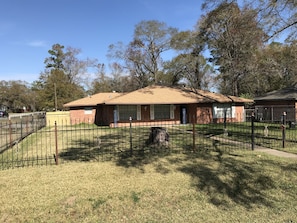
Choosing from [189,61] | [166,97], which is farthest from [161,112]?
[189,61]

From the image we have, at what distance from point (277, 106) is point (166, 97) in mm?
10063

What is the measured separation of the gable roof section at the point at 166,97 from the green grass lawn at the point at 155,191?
548 inches

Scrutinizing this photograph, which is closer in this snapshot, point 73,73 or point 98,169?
point 98,169

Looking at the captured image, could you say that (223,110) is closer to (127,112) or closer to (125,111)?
Result: (127,112)

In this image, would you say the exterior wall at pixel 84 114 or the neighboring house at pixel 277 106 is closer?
the neighboring house at pixel 277 106

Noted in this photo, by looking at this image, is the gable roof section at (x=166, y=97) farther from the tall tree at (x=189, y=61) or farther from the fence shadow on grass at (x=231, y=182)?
the fence shadow on grass at (x=231, y=182)

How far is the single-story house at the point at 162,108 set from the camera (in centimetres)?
2159

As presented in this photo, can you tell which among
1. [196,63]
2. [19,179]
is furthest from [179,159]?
[196,63]

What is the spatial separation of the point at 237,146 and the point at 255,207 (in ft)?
17.9

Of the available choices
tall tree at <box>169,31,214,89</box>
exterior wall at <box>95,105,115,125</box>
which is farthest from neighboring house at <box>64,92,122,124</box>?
tall tree at <box>169,31,214,89</box>

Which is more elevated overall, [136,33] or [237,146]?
[136,33]

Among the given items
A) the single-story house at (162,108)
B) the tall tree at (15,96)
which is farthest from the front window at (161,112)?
the tall tree at (15,96)

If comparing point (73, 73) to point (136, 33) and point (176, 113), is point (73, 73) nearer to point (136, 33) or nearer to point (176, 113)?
point (136, 33)

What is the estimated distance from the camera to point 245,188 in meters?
5.27
